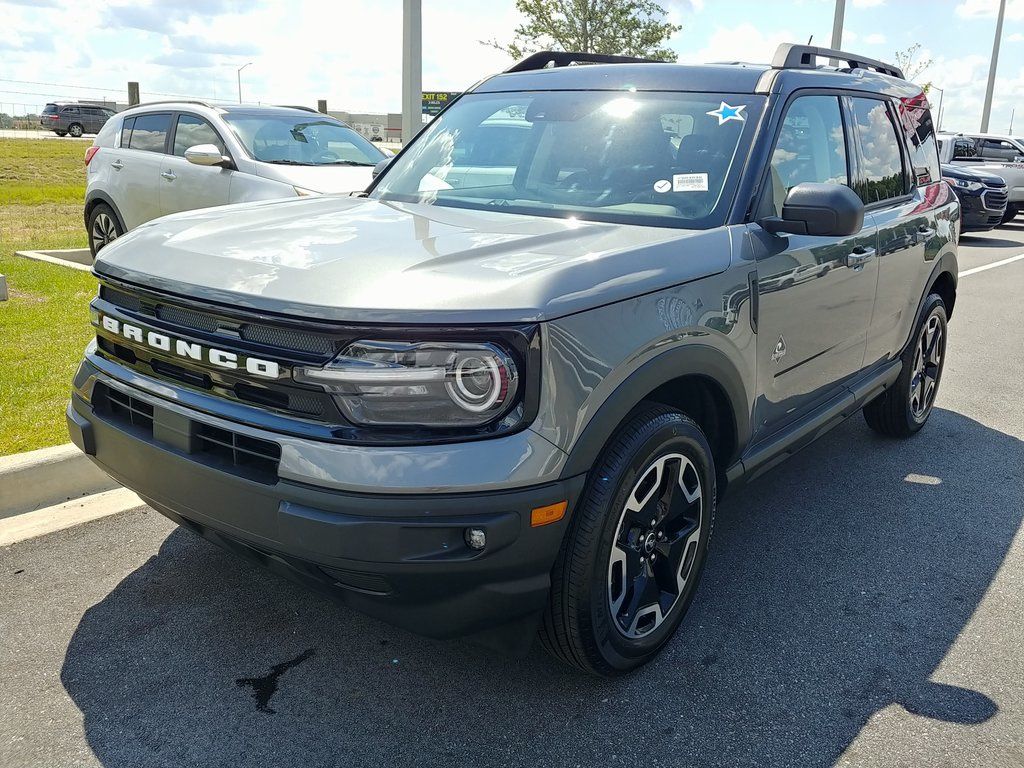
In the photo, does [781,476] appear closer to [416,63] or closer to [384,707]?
[384,707]

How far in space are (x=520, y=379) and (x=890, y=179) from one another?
9.96 feet

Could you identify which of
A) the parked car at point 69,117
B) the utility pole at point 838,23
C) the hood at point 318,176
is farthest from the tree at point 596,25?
the parked car at point 69,117

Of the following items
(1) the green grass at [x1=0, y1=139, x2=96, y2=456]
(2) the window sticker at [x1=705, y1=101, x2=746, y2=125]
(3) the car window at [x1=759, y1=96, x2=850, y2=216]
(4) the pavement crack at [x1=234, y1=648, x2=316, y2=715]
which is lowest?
(4) the pavement crack at [x1=234, y1=648, x2=316, y2=715]

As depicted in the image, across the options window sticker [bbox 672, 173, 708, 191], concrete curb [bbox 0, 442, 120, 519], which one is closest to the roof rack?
window sticker [bbox 672, 173, 708, 191]

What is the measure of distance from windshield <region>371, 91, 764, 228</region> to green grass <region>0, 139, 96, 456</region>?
85.0 inches

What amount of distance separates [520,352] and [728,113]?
1.67 m

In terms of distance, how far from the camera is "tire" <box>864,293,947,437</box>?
5.00 meters

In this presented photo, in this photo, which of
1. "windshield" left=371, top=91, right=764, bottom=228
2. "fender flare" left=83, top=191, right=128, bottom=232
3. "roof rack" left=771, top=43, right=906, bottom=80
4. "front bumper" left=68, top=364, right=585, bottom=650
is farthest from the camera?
"fender flare" left=83, top=191, right=128, bottom=232

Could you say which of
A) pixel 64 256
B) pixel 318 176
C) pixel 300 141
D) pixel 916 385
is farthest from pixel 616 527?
pixel 64 256

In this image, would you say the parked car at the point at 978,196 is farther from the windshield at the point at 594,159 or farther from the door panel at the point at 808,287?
the windshield at the point at 594,159

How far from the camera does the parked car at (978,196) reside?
16.0m

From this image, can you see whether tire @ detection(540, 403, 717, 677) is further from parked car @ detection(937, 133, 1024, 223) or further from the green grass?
parked car @ detection(937, 133, 1024, 223)

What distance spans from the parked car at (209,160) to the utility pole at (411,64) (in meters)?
2.38

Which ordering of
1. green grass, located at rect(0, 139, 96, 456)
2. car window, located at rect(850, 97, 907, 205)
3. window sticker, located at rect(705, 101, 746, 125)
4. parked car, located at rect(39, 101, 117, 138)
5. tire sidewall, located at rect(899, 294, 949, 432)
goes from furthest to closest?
1. parked car, located at rect(39, 101, 117, 138)
2. tire sidewall, located at rect(899, 294, 949, 432)
3. green grass, located at rect(0, 139, 96, 456)
4. car window, located at rect(850, 97, 907, 205)
5. window sticker, located at rect(705, 101, 746, 125)
